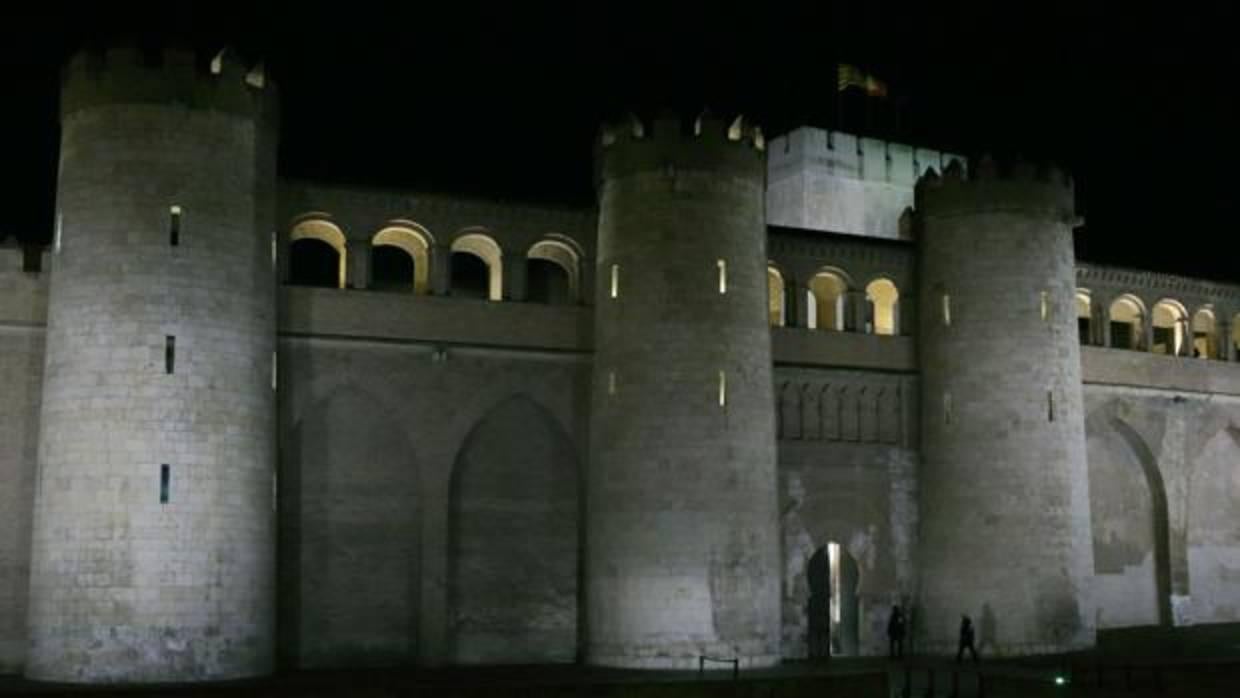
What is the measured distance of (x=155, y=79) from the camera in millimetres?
24953

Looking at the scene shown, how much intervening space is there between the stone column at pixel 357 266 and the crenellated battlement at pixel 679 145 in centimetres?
470

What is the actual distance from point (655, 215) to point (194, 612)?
10541mm

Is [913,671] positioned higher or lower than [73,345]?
lower

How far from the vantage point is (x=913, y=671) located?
27.2 meters

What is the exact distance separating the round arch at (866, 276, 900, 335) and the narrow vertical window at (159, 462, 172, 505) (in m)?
15.2

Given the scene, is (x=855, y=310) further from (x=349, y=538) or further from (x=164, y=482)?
(x=164, y=482)

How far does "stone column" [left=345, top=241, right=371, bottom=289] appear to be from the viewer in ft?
91.9

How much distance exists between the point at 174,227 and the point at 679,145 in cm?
912

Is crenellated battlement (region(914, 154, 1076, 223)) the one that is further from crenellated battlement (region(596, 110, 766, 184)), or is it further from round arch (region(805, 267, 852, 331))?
crenellated battlement (region(596, 110, 766, 184))

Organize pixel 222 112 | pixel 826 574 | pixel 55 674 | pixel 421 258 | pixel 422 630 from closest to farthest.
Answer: pixel 55 674, pixel 222 112, pixel 422 630, pixel 421 258, pixel 826 574

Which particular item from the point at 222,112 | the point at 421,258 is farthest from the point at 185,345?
the point at 421,258

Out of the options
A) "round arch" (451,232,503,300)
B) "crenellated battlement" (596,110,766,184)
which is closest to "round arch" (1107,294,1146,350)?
"crenellated battlement" (596,110,766,184)

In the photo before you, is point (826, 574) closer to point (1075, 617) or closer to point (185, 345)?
point (1075, 617)

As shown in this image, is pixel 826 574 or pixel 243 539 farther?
pixel 826 574
